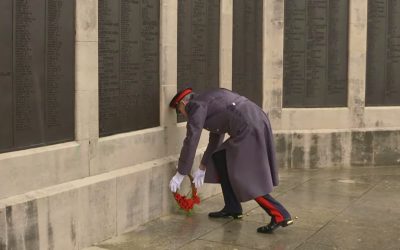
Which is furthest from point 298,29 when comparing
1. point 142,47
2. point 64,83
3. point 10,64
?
point 10,64

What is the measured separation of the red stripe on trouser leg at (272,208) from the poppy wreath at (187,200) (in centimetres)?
85

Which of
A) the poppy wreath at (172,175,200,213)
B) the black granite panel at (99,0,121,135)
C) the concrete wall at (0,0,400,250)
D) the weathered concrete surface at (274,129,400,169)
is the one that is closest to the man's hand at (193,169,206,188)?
the poppy wreath at (172,175,200,213)

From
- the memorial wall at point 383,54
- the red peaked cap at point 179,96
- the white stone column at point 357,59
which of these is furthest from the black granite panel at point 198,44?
the memorial wall at point 383,54

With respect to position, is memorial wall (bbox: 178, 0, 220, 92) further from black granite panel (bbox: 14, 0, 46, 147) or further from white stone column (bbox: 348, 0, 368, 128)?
white stone column (bbox: 348, 0, 368, 128)

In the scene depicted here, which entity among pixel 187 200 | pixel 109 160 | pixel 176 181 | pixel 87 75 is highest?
pixel 87 75

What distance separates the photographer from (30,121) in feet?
18.5

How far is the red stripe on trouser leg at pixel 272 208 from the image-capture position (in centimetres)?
673

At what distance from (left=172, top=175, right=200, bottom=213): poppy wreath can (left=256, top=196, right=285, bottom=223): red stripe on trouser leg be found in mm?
849

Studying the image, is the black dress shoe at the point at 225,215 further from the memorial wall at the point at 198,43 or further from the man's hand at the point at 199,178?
the memorial wall at the point at 198,43

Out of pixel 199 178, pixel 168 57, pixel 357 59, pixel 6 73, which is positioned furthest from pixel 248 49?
pixel 6 73

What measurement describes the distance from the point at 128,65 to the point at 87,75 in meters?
0.78

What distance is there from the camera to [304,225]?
23.2 feet

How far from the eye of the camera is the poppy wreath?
7.20m

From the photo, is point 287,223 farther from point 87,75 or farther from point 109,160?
point 87,75
